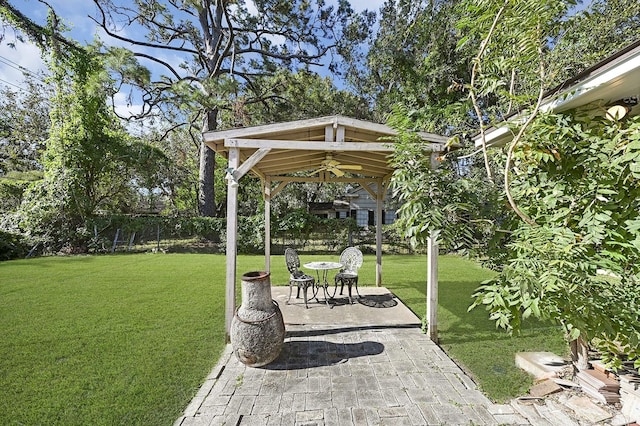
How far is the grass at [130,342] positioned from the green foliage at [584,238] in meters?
1.25

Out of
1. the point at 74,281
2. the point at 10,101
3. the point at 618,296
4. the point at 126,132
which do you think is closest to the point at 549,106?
the point at 618,296

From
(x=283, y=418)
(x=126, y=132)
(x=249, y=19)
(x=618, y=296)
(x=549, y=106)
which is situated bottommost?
(x=283, y=418)

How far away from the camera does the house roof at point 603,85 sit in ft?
6.75

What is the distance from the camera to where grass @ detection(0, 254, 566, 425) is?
2881mm

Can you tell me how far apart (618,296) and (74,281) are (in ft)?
33.9

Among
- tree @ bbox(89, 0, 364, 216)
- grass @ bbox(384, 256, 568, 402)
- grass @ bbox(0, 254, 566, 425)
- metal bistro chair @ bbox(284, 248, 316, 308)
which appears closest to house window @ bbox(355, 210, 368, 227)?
tree @ bbox(89, 0, 364, 216)

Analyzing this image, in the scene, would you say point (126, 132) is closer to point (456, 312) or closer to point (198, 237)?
point (198, 237)

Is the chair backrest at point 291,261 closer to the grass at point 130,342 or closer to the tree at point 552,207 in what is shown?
the grass at point 130,342

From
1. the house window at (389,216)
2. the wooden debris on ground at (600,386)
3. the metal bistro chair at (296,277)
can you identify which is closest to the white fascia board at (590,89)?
the wooden debris on ground at (600,386)

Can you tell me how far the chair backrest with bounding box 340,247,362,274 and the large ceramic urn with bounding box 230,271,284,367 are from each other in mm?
2591

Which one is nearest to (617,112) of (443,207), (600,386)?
(443,207)

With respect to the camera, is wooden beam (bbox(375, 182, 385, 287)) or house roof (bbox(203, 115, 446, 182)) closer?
house roof (bbox(203, 115, 446, 182))

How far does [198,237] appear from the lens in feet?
47.6

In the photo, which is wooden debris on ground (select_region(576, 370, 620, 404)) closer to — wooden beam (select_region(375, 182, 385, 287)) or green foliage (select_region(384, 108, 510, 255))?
green foliage (select_region(384, 108, 510, 255))
